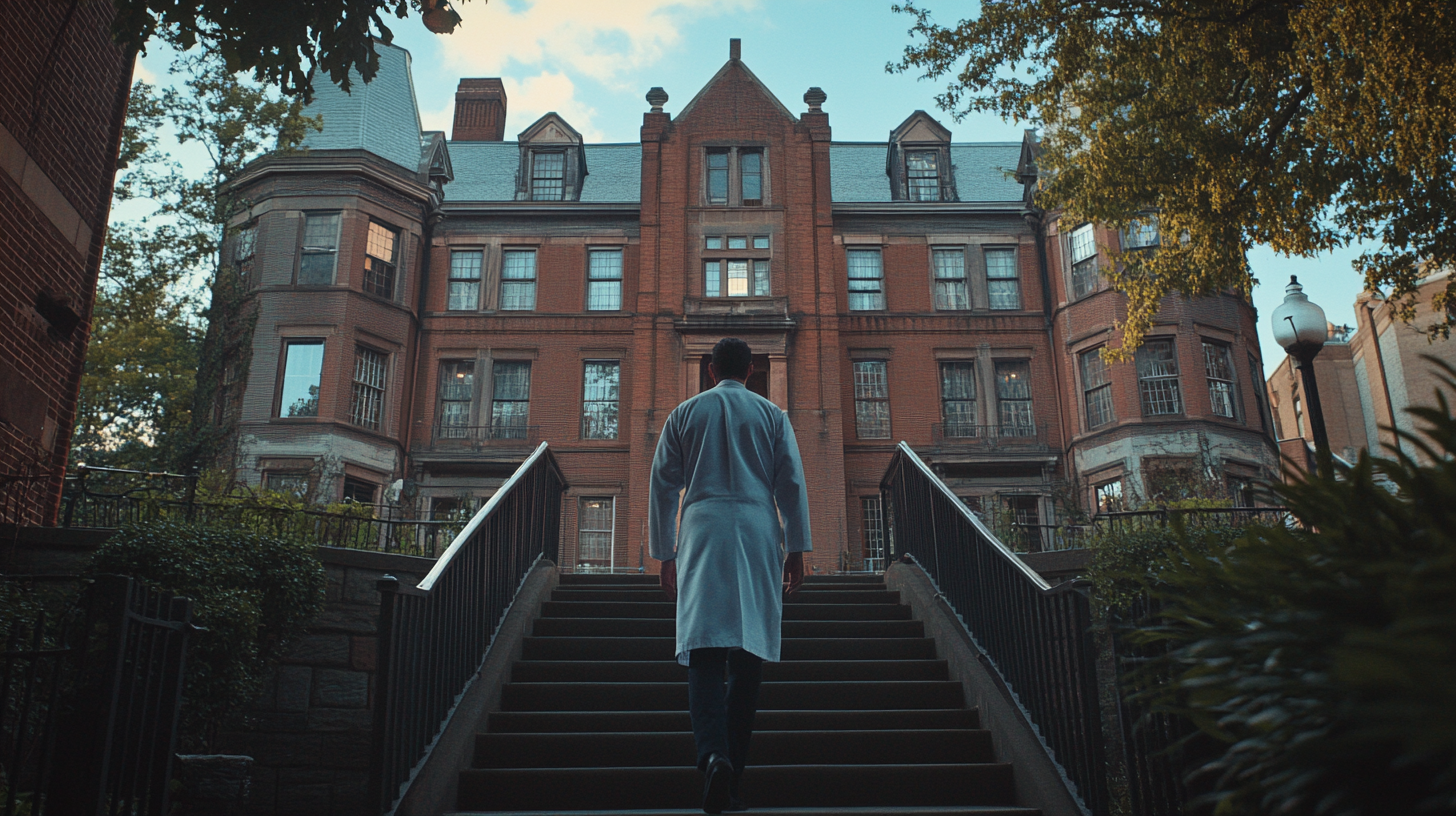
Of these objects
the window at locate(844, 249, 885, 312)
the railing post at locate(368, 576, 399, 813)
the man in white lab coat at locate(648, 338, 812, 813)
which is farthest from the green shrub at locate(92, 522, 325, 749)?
the window at locate(844, 249, 885, 312)

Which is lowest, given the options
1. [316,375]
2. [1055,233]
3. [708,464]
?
[708,464]

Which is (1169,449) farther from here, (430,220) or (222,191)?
(222,191)

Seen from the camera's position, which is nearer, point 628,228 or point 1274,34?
point 1274,34

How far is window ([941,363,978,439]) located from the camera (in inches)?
875

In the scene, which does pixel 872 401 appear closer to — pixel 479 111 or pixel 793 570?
pixel 479 111

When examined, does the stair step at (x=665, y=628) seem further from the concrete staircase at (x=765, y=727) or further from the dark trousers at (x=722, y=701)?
the dark trousers at (x=722, y=701)

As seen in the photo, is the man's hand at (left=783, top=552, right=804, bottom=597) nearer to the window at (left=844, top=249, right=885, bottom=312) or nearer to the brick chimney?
the window at (left=844, top=249, right=885, bottom=312)

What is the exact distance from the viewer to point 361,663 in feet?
30.6

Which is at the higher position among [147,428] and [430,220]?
[430,220]

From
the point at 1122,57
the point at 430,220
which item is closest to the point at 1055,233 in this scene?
the point at 1122,57

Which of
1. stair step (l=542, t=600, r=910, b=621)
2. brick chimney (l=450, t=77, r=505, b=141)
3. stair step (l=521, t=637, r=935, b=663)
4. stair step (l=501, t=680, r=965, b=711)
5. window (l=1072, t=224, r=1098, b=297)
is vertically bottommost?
stair step (l=501, t=680, r=965, b=711)

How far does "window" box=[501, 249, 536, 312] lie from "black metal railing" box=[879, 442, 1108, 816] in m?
16.4

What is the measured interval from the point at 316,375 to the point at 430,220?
15.3ft

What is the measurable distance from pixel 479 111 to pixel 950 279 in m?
13.3
